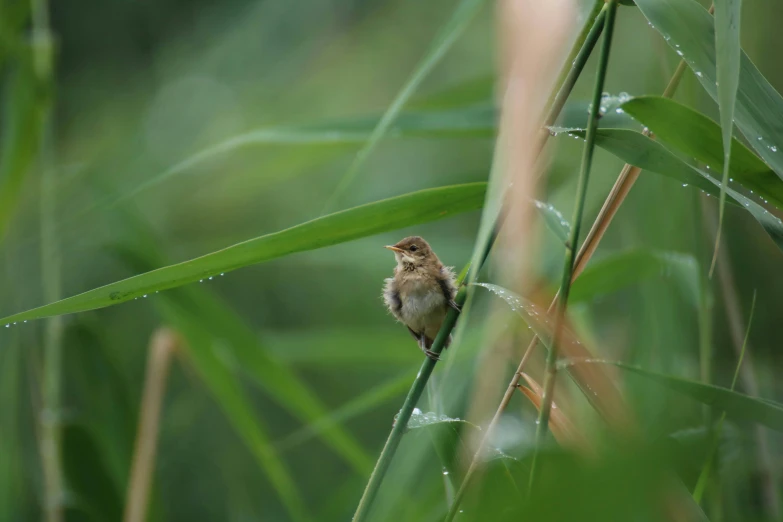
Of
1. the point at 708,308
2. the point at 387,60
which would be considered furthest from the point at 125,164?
the point at 387,60

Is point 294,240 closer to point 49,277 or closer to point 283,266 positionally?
point 49,277

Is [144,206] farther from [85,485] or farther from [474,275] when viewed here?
[474,275]

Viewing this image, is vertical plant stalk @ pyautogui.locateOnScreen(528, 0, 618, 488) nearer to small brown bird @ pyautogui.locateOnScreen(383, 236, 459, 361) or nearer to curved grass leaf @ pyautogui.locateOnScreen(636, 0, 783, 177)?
curved grass leaf @ pyautogui.locateOnScreen(636, 0, 783, 177)

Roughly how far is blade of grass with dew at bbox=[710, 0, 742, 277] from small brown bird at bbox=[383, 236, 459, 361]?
1365 mm

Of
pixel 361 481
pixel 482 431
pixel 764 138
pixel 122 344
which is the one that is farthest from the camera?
pixel 122 344

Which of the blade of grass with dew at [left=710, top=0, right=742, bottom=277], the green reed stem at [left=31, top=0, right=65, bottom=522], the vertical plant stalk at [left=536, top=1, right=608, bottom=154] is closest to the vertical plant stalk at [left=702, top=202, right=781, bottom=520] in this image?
the vertical plant stalk at [left=536, top=1, right=608, bottom=154]

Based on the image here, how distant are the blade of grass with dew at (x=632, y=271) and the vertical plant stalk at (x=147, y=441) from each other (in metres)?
1.30

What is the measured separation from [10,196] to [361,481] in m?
1.43

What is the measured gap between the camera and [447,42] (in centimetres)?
154

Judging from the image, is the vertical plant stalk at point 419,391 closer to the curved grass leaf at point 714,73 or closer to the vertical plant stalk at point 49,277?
the curved grass leaf at point 714,73

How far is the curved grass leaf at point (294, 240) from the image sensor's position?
1.18m

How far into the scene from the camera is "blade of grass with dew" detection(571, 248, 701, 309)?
1.77 metres

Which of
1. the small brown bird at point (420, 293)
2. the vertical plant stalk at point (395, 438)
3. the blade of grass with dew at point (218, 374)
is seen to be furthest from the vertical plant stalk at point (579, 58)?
the blade of grass with dew at point (218, 374)

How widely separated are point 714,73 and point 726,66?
0.18m
